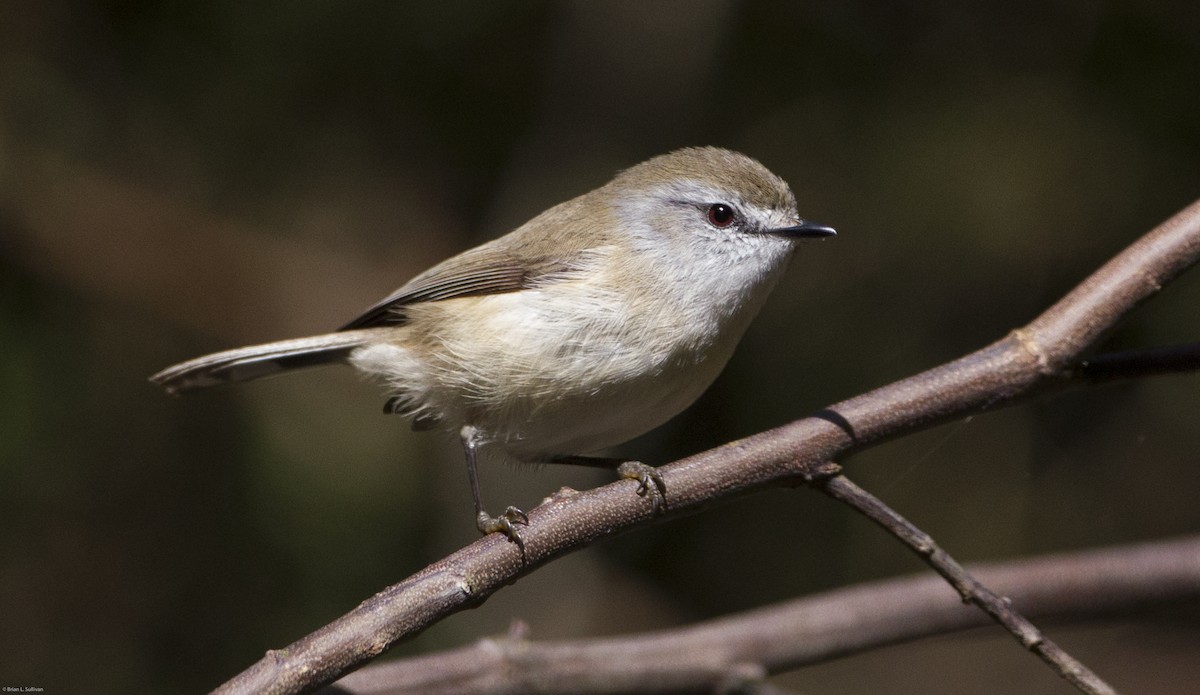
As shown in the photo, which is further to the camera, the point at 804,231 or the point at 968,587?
the point at 804,231

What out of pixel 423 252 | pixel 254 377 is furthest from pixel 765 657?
pixel 423 252

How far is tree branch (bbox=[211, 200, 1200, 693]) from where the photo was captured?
174cm

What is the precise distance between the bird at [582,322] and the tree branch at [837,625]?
19.8 inches

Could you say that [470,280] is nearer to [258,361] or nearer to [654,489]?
[258,361]

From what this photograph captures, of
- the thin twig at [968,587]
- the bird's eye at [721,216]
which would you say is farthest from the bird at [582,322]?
the thin twig at [968,587]

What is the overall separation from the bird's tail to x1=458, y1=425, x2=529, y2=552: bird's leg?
1.75ft

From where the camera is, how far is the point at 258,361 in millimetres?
2947

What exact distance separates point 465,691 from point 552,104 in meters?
2.64

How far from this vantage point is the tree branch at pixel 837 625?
2684 millimetres

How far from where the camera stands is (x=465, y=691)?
2455mm

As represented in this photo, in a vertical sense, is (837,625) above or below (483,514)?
below

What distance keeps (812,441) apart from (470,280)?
4.14ft

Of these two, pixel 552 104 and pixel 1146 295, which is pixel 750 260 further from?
pixel 552 104

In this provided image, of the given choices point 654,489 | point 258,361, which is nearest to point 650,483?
point 654,489
